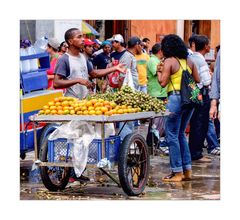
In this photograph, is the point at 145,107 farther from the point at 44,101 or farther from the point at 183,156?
the point at 44,101

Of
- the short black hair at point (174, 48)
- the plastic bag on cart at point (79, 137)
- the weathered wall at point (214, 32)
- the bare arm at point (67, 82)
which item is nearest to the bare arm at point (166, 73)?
the short black hair at point (174, 48)

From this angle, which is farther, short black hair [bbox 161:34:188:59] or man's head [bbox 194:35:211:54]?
man's head [bbox 194:35:211:54]

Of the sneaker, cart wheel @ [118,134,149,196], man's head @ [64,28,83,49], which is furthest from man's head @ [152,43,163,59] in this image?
cart wheel @ [118,134,149,196]

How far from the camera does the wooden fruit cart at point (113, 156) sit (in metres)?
8.95

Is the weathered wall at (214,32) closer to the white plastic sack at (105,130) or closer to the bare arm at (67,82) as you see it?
the bare arm at (67,82)

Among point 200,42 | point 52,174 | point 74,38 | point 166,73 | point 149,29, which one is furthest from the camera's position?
point 149,29

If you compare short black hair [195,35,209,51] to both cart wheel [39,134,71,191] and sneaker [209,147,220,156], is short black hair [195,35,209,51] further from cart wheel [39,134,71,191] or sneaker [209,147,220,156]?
cart wheel [39,134,71,191]

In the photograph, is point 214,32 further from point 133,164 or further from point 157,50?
point 133,164

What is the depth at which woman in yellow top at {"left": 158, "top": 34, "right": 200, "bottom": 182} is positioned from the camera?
33.2 feet

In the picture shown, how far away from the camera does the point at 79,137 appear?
911 centimetres

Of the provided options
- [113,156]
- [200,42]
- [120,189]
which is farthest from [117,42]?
[113,156]

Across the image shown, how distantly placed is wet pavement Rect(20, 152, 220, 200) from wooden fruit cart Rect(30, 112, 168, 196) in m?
0.14

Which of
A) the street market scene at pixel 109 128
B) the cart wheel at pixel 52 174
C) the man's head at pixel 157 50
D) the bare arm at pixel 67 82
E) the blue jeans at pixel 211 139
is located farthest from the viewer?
the man's head at pixel 157 50

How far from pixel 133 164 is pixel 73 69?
4.59 feet
